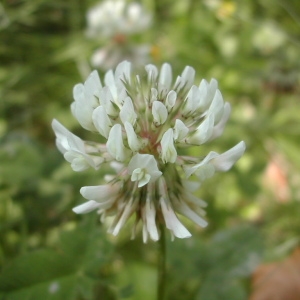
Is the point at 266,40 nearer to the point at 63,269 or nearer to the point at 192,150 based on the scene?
the point at 192,150

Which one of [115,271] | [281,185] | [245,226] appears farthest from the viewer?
[281,185]

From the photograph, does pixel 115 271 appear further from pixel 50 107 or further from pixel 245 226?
pixel 50 107

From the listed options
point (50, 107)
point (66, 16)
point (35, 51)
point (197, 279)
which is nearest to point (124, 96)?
point (197, 279)

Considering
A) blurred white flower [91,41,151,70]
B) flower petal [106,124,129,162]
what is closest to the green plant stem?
flower petal [106,124,129,162]

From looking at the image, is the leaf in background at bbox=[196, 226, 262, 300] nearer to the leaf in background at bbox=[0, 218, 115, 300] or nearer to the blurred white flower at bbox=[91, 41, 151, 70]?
the leaf in background at bbox=[0, 218, 115, 300]

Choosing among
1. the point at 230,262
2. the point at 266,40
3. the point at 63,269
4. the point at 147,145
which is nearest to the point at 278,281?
the point at 230,262

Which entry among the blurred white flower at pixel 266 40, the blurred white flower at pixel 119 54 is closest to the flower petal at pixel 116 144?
the blurred white flower at pixel 119 54

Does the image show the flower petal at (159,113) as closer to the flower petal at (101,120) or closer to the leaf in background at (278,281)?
the flower petal at (101,120)
